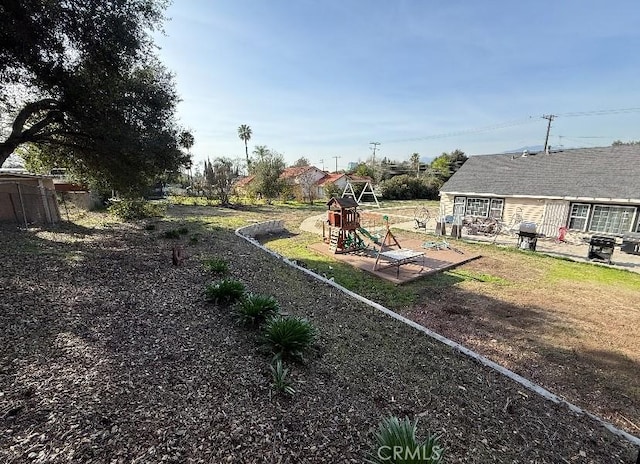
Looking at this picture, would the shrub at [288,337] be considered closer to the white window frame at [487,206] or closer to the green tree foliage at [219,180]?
the white window frame at [487,206]

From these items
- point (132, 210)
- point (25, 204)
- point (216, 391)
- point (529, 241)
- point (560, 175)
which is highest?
point (560, 175)

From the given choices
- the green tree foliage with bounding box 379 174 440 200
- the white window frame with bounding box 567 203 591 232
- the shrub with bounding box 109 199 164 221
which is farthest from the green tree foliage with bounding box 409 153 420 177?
the shrub with bounding box 109 199 164 221

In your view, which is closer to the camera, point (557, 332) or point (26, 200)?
point (557, 332)

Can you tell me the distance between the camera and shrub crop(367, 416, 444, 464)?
2.25 metres

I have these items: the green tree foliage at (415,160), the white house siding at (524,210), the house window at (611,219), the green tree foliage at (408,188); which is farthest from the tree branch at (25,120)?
the green tree foliage at (415,160)

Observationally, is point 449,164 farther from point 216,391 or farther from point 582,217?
point 216,391

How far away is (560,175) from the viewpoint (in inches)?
609

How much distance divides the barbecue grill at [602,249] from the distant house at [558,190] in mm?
3365

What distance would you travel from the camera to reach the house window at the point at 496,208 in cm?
1644

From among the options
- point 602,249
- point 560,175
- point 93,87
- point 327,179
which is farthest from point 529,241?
point 327,179

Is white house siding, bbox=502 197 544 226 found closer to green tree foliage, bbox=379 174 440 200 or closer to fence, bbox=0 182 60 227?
fence, bbox=0 182 60 227

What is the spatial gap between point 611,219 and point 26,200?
2392 cm

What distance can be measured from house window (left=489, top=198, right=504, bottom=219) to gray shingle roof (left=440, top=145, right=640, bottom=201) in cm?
49

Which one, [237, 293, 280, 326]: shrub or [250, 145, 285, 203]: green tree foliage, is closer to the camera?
[237, 293, 280, 326]: shrub
